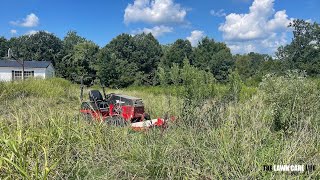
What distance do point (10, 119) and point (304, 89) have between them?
5.57 metres

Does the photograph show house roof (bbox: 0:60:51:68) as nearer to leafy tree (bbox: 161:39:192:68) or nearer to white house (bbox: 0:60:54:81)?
white house (bbox: 0:60:54:81)

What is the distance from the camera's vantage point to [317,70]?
41500 mm

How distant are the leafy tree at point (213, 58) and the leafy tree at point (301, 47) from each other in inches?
315

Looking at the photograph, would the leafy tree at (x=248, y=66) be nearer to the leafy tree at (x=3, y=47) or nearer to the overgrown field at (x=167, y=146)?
the overgrown field at (x=167, y=146)

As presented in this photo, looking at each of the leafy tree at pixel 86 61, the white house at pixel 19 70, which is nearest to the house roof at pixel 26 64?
the white house at pixel 19 70

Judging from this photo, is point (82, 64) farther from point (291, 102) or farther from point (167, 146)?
point (167, 146)

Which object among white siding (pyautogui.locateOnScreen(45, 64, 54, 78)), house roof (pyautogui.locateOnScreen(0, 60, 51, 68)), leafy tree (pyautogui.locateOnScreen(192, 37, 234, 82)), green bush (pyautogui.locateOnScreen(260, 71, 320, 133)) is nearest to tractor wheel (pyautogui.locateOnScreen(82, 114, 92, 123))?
green bush (pyautogui.locateOnScreen(260, 71, 320, 133))

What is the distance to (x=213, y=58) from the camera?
47844 mm

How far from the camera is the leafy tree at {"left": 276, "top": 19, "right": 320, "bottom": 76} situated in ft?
155

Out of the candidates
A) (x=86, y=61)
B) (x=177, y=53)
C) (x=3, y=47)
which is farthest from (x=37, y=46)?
(x=177, y=53)

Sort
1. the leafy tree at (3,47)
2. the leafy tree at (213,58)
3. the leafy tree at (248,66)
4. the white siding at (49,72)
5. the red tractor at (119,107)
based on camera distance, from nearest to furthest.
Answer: the red tractor at (119,107) < the white siding at (49,72) < the leafy tree at (213,58) < the leafy tree at (248,66) < the leafy tree at (3,47)

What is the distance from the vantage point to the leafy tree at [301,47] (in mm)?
47375

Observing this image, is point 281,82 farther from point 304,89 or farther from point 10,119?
point 10,119

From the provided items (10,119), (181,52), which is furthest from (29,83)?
(181,52)
